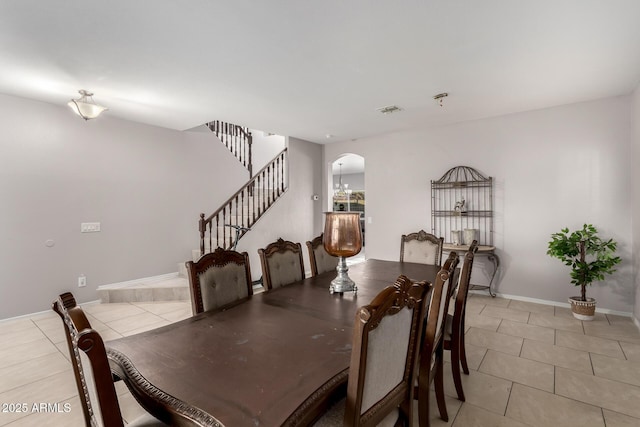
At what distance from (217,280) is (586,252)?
4.12 metres

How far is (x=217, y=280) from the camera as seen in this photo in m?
1.96

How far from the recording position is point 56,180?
3.98 meters

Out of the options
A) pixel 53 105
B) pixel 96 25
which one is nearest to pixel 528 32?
pixel 96 25

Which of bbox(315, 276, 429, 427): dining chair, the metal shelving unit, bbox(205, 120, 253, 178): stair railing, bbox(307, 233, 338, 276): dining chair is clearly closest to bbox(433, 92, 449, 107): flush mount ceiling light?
the metal shelving unit

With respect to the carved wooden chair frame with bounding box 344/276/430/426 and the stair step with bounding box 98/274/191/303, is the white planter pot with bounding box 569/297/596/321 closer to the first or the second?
the carved wooden chair frame with bounding box 344/276/430/426

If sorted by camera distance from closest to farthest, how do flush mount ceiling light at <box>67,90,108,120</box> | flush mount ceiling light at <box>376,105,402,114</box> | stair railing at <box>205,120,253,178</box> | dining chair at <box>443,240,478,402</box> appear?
1. dining chair at <box>443,240,478,402</box>
2. flush mount ceiling light at <box>67,90,108,120</box>
3. flush mount ceiling light at <box>376,105,402,114</box>
4. stair railing at <box>205,120,253,178</box>

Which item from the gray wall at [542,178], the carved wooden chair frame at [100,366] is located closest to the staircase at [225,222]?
the gray wall at [542,178]

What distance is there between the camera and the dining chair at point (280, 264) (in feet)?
7.70

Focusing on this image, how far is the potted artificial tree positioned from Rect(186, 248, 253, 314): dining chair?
141 inches

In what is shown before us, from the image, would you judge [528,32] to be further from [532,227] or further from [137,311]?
[137,311]

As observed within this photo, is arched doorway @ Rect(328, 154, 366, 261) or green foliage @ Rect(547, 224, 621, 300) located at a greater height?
arched doorway @ Rect(328, 154, 366, 261)

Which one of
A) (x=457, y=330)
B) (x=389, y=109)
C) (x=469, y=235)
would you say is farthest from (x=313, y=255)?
(x=469, y=235)

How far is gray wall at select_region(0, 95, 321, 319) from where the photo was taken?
3.70 m

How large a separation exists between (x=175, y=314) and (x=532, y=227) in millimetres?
4779
